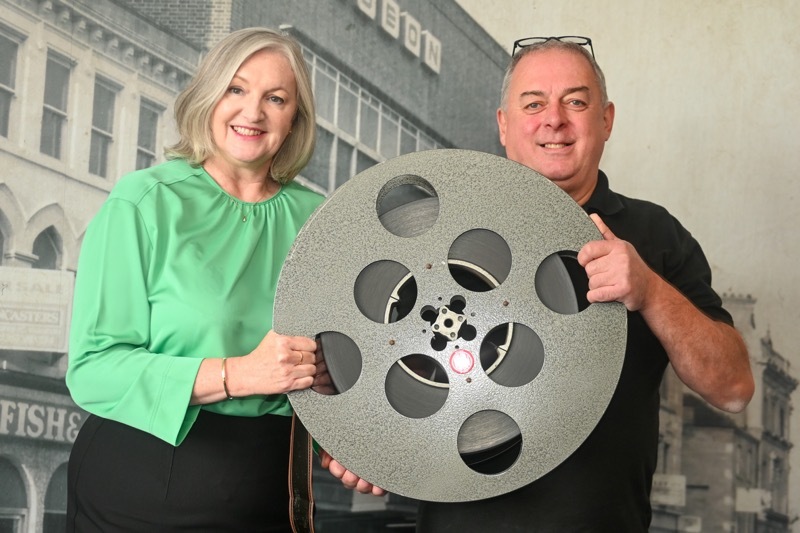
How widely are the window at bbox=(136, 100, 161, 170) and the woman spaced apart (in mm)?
1255

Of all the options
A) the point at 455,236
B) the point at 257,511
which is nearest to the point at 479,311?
the point at 455,236

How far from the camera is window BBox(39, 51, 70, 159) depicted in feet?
9.05

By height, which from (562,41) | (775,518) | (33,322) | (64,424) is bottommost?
(775,518)

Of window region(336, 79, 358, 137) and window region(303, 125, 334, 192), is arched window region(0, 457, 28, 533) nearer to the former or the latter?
window region(303, 125, 334, 192)

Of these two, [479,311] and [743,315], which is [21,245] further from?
[743,315]

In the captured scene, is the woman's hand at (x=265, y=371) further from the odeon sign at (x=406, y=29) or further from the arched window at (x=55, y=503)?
the odeon sign at (x=406, y=29)

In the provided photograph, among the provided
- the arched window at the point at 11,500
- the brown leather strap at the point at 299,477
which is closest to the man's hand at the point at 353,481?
the brown leather strap at the point at 299,477

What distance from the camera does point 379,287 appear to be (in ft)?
5.16

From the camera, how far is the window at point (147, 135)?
119 inches

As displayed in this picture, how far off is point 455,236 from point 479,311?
13cm

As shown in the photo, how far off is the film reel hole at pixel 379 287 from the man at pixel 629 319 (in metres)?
0.31

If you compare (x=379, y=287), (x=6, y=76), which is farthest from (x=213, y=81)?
(x=6, y=76)

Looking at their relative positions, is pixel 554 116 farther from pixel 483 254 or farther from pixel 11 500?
pixel 11 500

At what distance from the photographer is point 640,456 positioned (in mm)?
1749
